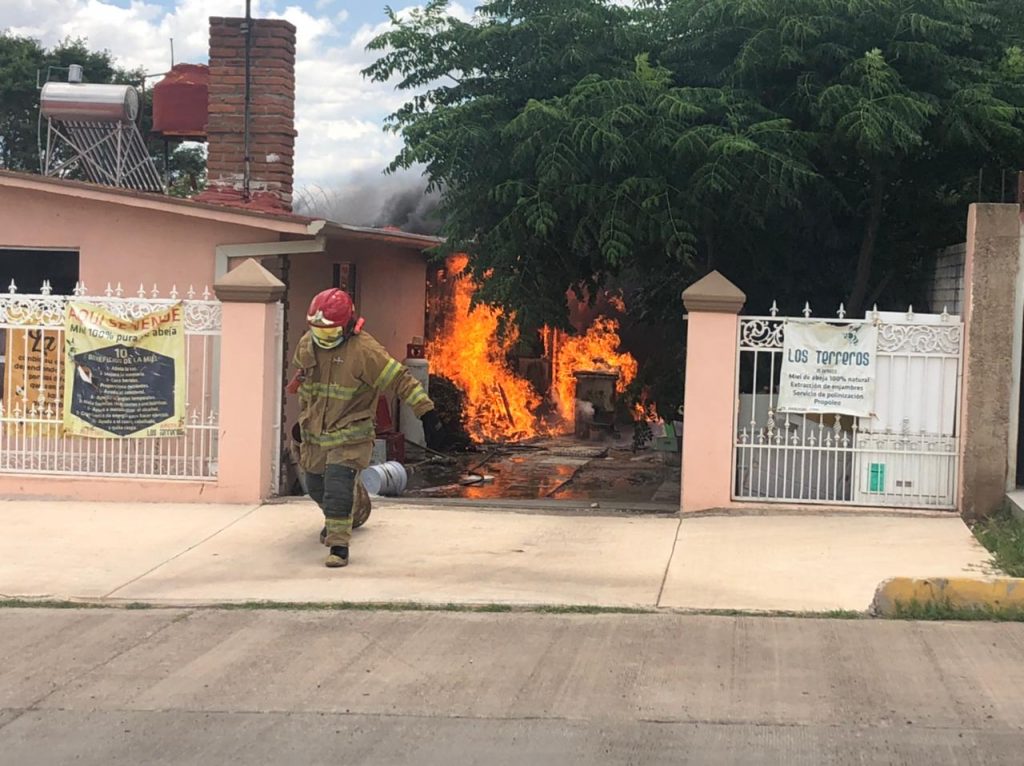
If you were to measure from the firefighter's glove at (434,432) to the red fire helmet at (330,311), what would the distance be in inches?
324

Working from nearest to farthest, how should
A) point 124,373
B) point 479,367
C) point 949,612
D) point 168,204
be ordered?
1. point 949,612
2. point 124,373
3. point 168,204
4. point 479,367

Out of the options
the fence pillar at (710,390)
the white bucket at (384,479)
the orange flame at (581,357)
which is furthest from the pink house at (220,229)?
the orange flame at (581,357)

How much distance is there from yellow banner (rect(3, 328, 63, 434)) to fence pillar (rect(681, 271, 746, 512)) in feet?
16.6

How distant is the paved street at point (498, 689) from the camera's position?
4.27 metres

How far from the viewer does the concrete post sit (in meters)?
8.17

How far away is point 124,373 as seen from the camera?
9102mm

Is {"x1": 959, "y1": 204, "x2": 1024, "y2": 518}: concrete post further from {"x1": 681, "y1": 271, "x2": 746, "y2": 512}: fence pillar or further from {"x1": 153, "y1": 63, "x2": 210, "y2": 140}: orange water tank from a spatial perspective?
{"x1": 153, "y1": 63, "x2": 210, "y2": 140}: orange water tank

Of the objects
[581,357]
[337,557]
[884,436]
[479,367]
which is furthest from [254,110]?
[884,436]

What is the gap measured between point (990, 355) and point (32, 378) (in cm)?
748

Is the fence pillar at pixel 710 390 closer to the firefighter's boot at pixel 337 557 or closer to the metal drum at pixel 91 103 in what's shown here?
the firefighter's boot at pixel 337 557

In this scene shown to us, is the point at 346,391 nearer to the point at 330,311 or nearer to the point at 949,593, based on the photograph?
the point at 330,311

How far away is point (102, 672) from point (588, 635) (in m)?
2.31

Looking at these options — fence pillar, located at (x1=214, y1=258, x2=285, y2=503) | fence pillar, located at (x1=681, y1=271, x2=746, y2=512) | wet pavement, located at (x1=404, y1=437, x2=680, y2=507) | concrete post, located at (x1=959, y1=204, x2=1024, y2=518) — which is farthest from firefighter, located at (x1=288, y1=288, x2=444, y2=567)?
concrete post, located at (x1=959, y1=204, x2=1024, y2=518)

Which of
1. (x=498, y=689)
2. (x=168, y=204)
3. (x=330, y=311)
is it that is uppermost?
(x=168, y=204)
